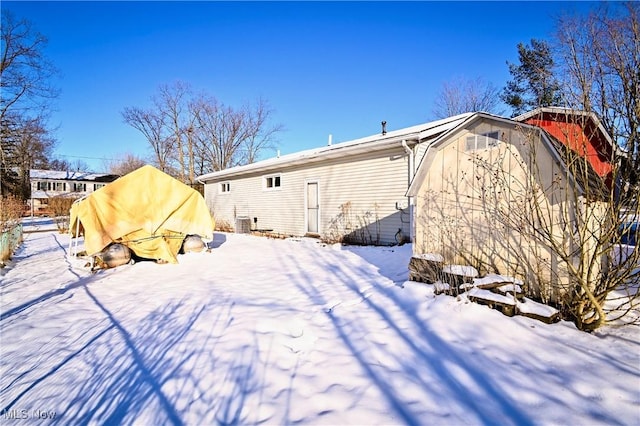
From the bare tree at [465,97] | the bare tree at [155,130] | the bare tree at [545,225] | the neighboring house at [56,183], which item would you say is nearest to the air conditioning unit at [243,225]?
the bare tree at [545,225]

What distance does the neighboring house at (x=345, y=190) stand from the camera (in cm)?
Result: 867

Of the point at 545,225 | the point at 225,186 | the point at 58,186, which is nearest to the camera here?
the point at 545,225

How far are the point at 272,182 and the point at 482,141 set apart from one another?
426 inches

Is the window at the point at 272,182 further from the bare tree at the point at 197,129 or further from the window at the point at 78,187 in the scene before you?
the window at the point at 78,187

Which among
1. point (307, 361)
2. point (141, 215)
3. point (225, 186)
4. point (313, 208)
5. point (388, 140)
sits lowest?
point (307, 361)

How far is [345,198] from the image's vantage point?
1034cm

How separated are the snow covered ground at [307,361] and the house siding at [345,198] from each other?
4.26m

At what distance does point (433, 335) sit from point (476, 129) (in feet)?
9.50

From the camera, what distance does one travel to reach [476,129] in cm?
429

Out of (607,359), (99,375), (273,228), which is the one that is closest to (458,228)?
(607,359)

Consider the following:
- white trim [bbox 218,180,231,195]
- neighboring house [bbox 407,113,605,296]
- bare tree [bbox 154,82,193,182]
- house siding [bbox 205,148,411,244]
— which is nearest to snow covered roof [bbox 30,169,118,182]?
bare tree [bbox 154,82,193,182]

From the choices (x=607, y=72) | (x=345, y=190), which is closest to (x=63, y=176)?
(x=345, y=190)

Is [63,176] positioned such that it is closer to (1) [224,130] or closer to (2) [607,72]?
(1) [224,130]

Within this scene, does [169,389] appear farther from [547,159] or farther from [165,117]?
[165,117]
